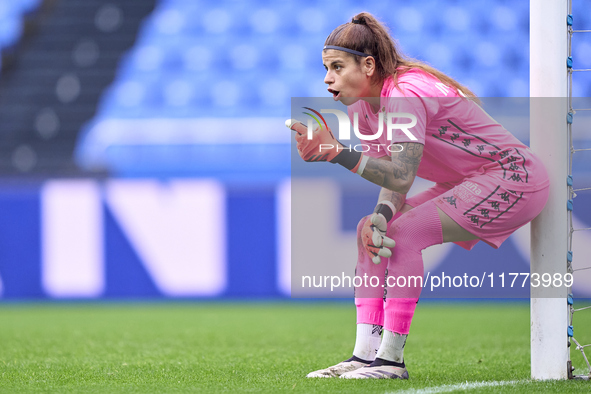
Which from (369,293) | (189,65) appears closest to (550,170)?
(369,293)

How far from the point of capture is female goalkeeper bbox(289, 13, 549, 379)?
2.34 meters

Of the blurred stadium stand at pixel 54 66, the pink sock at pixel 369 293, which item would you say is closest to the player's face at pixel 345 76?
the pink sock at pixel 369 293

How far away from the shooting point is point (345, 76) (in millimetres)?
2484

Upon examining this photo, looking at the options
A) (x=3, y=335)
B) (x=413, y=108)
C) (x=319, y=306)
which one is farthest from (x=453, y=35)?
(x=413, y=108)

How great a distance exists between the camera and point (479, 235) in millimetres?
2447

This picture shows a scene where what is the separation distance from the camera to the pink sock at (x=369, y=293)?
8.25ft

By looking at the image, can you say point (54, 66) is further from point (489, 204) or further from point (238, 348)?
point (489, 204)

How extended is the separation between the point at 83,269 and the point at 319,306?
6.71 ft

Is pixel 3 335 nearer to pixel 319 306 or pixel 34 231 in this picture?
pixel 34 231

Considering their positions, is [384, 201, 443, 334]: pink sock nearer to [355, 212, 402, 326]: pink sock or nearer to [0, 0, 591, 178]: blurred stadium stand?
[355, 212, 402, 326]: pink sock

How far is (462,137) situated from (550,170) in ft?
1.06

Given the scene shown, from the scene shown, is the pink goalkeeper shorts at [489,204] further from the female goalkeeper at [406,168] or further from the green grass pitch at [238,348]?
the green grass pitch at [238,348]

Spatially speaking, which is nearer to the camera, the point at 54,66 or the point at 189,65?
the point at 189,65

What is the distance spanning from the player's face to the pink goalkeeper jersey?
A: 83 mm
